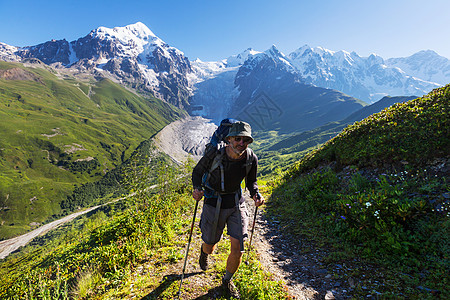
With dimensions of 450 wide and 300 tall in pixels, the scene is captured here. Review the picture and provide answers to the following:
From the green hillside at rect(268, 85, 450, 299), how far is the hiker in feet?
9.72

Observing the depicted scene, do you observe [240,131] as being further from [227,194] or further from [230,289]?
[230,289]

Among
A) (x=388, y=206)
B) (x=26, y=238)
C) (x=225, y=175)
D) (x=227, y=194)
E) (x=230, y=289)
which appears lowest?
(x=26, y=238)

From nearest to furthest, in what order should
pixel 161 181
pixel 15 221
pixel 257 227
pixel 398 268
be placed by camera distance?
pixel 398 268
pixel 257 227
pixel 161 181
pixel 15 221

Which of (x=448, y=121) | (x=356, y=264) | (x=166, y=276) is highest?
(x=448, y=121)

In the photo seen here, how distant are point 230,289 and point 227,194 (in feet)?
7.04

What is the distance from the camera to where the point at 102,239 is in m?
7.94

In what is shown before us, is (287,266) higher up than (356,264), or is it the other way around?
(356,264)

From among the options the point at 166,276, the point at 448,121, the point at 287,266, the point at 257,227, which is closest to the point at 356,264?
the point at 287,266

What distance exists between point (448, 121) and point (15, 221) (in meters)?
230

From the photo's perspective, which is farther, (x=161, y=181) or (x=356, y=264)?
(x=161, y=181)

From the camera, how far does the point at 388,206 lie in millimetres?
6527

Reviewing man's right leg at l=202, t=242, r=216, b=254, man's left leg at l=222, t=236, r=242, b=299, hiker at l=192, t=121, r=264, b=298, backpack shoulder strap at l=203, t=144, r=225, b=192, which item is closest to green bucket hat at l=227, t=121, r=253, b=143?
hiker at l=192, t=121, r=264, b=298

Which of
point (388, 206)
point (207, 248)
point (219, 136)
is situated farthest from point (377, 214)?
point (219, 136)

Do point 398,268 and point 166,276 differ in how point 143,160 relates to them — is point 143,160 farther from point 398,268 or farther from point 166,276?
point 398,268
